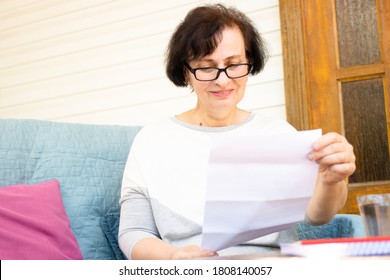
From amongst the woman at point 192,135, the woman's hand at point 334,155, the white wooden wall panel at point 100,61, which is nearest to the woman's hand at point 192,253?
the woman's hand at point 334,155

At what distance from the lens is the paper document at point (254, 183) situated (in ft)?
2.67

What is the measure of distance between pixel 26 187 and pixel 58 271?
1.07 metres

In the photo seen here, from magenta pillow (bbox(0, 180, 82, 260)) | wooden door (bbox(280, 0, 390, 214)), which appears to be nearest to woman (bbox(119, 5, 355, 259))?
magenta pillow (bbox(0, 180, 82, 260))

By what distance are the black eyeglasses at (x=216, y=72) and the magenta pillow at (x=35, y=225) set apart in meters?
0.59

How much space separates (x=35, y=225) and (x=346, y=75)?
62.8 inches

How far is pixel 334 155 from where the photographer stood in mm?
941

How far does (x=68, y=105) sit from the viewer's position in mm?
3342

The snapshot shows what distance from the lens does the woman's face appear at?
58.8 inches

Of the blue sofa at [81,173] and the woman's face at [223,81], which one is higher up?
the woman's face at [223,81]

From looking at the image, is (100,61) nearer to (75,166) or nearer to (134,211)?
(75,166)

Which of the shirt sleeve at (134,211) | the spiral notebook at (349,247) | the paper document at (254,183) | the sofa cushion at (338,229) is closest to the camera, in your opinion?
the spiral notebook at (349,247)

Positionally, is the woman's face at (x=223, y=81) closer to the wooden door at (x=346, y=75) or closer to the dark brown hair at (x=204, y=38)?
the dark brown hair at (x=204, y=38)

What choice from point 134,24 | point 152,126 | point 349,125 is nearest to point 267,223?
point 152,126

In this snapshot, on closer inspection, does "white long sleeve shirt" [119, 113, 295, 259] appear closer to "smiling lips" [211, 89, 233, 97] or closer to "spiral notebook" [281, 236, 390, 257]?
"smiling lips" [211, 89, 233, 97]
